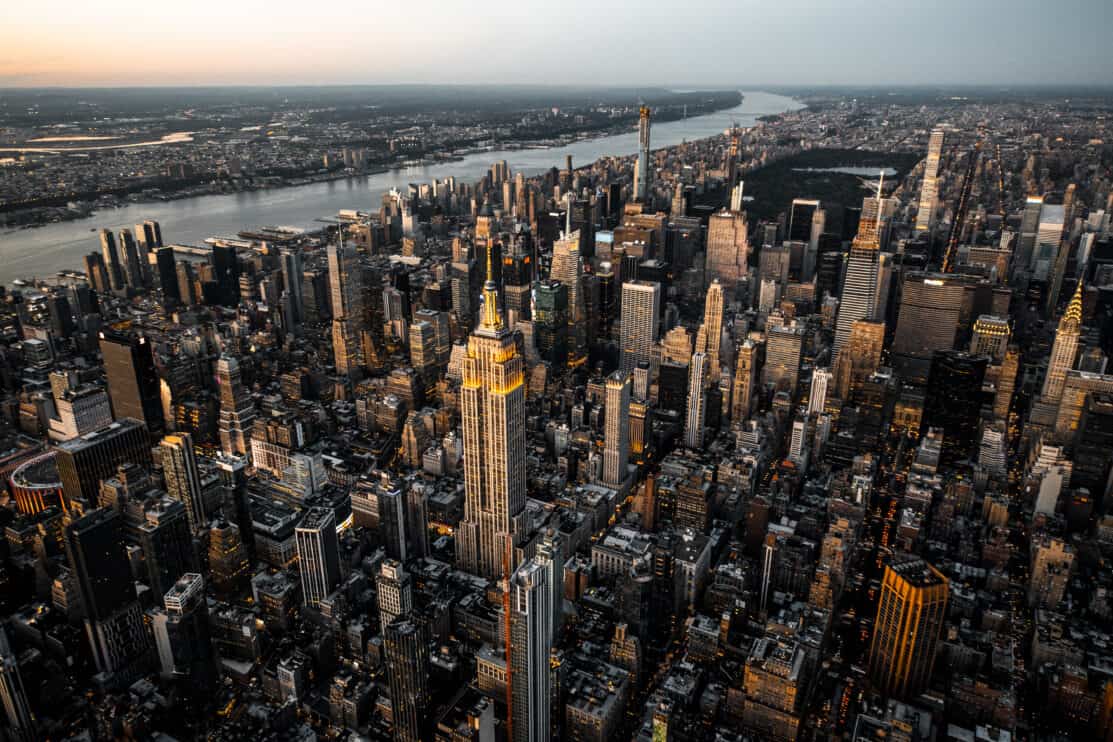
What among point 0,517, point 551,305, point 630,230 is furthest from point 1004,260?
point 0,517

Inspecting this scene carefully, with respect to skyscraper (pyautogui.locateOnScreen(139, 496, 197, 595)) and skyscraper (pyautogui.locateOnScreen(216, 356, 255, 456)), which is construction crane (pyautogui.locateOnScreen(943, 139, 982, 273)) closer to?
skyscraper (pyautogui.locateOnScreen(216, 356, 255, 456))

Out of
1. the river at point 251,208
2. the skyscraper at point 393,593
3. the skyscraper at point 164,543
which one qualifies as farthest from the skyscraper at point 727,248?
the skyscraper at point 164,543

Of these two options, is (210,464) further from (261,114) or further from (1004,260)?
(261,114)

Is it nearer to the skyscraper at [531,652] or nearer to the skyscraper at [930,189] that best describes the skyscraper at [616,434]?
the skyscraper at [531,652]

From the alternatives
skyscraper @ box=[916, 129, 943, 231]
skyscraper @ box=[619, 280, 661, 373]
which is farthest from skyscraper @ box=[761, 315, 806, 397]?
skyscraper @ box=[916, 129, 943, 231]

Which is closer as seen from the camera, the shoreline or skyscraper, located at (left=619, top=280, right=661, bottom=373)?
skyscraper, located at (left=619, top=280, right=661, bottom=373)

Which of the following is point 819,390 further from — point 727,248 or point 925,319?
point 727,248

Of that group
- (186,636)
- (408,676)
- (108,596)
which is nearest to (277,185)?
(108,596)
